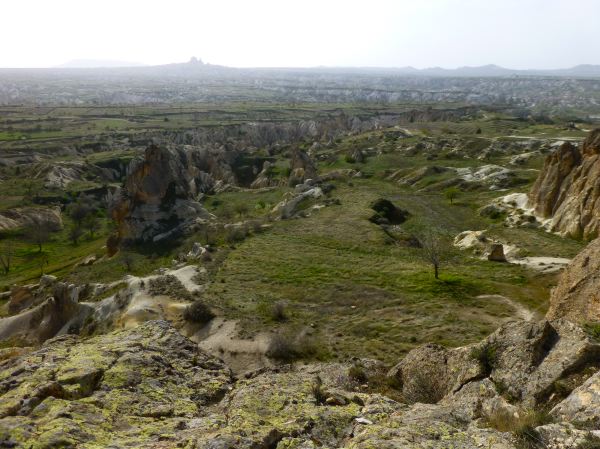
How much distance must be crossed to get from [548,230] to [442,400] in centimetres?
3977

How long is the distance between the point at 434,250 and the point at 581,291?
14.5 meters

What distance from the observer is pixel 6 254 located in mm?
66188

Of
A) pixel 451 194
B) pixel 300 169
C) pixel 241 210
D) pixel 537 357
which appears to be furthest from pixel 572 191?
pixel 300 169

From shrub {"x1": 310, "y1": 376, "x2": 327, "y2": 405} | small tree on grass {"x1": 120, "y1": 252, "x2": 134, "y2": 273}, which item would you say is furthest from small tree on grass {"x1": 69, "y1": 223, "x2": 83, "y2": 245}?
shrub {"x1": 310, "y1": 376, "x2": 327, "y2": 405}

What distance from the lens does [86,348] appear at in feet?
46.9

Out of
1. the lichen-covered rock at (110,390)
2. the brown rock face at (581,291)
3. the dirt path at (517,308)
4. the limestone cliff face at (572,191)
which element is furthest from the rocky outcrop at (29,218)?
the brown rock face at (581,291)

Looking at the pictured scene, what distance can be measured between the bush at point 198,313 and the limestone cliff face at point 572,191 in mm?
32920

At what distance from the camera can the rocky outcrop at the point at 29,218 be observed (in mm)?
77125

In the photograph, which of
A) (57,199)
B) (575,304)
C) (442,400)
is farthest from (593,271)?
(57,199)

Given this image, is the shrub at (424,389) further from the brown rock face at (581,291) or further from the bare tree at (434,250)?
the bare tree at (434,250)

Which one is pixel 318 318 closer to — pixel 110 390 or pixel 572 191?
pixel 110 390

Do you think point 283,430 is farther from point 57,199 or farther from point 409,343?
point 57,199

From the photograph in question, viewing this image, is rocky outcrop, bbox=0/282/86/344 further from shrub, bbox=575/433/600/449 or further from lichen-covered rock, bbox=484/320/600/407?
shrub, bbox=575/433/600/449

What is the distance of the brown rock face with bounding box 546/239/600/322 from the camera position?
17.1m
